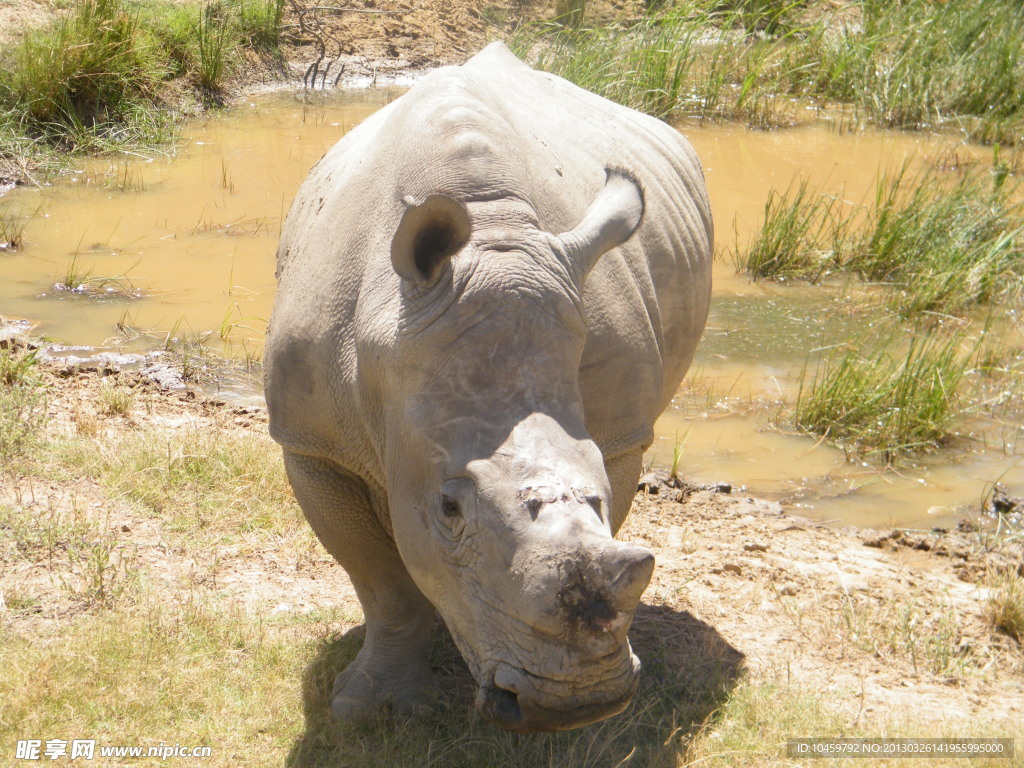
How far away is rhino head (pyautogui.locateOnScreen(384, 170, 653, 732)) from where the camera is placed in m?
2.58

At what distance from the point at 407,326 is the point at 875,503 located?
13.2 ft

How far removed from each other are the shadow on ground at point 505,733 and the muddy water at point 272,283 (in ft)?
6.11

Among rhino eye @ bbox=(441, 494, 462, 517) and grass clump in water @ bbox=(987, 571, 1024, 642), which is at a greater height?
rhino eye @ bbox=(441, 494, 462, 517)

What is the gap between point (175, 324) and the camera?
731 centimetres

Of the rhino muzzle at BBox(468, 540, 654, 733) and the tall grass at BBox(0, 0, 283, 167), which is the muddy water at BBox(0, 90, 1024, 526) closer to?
the tall grass at BBox(0, 0, 283, 167)

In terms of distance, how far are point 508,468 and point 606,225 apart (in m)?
0.81

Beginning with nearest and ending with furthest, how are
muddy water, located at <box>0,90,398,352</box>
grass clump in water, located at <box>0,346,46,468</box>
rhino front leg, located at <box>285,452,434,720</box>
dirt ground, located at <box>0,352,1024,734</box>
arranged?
rhino front leg, located at <box>285,452,434,720</box>
dirt ground, located at <box>0,352,1024,734</box>
grass clump in water, located at <box>0,346,46,468</box>
muddy water, located at <box>0,90,398,352</box>

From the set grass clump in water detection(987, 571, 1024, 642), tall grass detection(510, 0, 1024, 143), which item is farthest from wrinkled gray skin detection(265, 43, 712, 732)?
tall grass detection(510, 0, 1024, 143)

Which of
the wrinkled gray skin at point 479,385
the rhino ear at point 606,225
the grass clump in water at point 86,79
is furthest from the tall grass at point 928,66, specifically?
the rhino ear at point 606,225

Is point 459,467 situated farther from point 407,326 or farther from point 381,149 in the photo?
point 381,149

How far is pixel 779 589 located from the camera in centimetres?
504

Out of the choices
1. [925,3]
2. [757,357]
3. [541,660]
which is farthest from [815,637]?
[925,3]

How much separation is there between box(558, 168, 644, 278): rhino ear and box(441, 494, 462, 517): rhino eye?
705 millimetres

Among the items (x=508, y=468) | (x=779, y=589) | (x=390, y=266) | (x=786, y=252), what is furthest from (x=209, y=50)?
(x=508, y=468)
